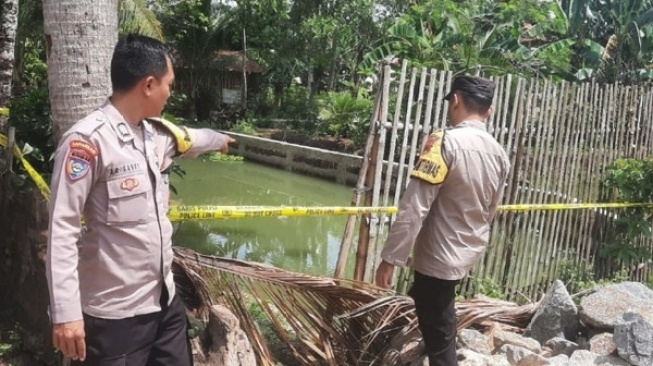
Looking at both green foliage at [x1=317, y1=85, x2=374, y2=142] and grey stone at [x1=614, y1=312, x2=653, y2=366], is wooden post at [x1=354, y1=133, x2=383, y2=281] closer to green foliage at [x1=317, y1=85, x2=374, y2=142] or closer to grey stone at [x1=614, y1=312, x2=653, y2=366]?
grey stone at [x1=614, y1=312, x2=653, y2=366]

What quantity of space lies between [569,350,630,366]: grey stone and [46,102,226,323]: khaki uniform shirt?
230 centimetres

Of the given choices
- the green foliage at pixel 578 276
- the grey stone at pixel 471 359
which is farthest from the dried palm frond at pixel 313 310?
the green foliage at pixel 578 276

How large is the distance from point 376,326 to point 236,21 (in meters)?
18.1

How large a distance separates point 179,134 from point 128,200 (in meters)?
Answer: 0.48

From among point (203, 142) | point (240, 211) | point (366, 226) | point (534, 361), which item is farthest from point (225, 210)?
point (534, 361)

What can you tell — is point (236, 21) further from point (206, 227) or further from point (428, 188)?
point (428, 188)

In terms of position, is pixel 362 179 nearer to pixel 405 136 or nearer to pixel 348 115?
pixel 405 136

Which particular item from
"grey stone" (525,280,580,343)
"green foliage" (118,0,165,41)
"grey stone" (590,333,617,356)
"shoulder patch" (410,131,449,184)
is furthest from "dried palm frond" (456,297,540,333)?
"green foliage" (118,0,165,41)

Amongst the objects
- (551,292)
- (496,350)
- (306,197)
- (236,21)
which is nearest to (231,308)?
(496,350)

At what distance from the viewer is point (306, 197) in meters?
12.6

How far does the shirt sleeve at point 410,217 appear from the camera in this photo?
2.66 metres

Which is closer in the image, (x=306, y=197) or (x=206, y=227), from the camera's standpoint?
(x=206, y=227)

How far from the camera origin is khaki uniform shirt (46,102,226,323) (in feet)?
5.92

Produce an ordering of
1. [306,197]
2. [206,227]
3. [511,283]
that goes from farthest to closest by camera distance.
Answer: [306,197] < [206,227] < [511,283]
